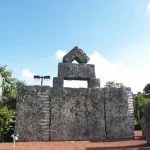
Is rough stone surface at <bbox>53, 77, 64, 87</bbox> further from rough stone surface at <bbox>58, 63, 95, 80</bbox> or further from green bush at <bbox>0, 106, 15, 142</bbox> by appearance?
green bush at <bbox>0, 106, 15, 142</bbox>

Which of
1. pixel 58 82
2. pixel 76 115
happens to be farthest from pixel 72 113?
pixel 58 82

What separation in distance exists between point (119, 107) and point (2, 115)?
654 centimetres

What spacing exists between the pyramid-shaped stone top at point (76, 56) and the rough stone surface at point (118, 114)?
2.44m

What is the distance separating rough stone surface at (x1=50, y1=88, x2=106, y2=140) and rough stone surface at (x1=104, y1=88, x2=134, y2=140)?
1.22ft

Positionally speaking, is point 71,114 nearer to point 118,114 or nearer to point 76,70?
point 118,114

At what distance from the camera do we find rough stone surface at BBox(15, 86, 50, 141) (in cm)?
1244

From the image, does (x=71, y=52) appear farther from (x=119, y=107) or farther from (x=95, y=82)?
(x=119, y=107)

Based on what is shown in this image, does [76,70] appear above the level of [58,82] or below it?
above

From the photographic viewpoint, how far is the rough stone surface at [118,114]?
13148 mm

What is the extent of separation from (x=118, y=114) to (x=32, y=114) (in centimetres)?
485

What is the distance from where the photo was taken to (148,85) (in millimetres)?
51781

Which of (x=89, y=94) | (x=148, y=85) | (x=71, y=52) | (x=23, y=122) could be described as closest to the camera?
(x=23, y=122)

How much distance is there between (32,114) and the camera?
1259 centimetres

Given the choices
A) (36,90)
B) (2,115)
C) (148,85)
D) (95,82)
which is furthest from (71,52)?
(148,85)
